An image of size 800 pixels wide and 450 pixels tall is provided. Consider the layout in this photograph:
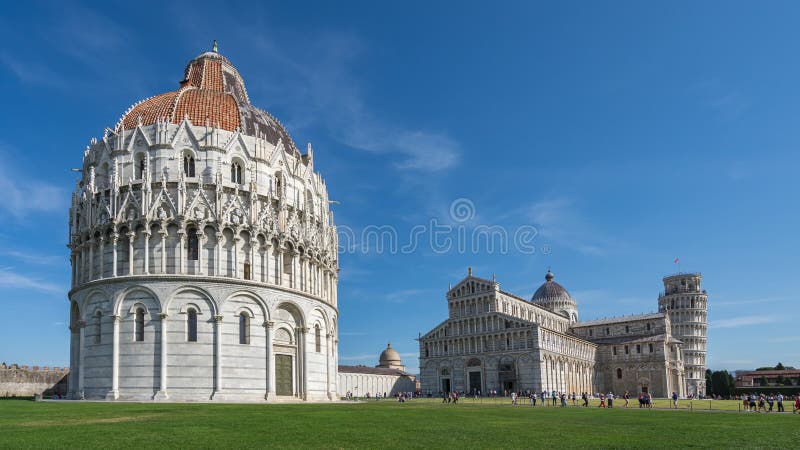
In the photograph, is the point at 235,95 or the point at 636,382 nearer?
the point at 235,95

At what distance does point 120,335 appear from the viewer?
42.6 meters

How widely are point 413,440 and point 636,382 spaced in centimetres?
10995

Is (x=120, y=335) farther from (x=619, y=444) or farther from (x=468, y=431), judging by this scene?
(x=619, y=444)

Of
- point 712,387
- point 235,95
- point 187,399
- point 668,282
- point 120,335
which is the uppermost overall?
point 235,95

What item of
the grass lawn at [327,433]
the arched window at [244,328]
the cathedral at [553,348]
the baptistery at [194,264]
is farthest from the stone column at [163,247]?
the cathedral at [553,348]

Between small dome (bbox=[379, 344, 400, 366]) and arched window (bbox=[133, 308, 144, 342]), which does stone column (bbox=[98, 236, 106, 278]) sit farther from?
small dome (bbox=[379, 344, 400, 366])

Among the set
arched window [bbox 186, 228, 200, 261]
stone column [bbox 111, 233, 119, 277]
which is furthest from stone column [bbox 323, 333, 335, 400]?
stone column [bbox 111, 233, 119, 277]

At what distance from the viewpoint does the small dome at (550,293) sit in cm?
14025

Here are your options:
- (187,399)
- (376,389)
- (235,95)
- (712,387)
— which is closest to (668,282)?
(712,387)

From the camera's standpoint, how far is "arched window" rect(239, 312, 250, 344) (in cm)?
4450

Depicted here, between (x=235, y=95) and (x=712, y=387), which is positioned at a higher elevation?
(x=235, y=95)

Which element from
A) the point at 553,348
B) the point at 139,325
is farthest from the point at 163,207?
the point at 553,348

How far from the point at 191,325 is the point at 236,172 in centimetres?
1179

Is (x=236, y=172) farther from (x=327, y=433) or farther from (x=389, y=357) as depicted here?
(x=389, y=357)
